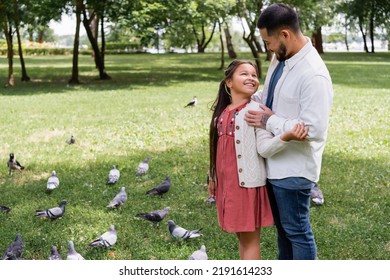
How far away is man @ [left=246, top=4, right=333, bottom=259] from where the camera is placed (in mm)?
3262

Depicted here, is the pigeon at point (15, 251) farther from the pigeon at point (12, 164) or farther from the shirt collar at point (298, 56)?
the pigeon at point (12, 164)

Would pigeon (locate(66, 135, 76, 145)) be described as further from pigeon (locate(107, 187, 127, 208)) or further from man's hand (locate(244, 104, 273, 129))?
man's hand (locate(244, 104, 273, 129))

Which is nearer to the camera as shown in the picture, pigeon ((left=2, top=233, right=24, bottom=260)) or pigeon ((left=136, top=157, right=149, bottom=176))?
pigeon ((left=2, top=233, right=24, bottom=260))

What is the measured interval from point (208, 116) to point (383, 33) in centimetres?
6009

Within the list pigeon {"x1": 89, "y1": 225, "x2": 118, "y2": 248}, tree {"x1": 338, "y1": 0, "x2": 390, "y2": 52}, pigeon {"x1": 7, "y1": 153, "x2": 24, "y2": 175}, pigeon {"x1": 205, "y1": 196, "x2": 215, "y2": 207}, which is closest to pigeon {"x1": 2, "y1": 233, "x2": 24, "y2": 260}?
pigeon {"x1": 89, "y1": 225, "x2": 118, "y2": 248}

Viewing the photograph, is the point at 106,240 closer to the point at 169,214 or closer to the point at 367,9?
the point at 169,214

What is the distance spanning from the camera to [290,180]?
345cm

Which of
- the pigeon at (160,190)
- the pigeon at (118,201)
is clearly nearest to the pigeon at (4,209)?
the pigeon at (118,201)

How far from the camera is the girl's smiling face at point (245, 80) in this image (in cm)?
361

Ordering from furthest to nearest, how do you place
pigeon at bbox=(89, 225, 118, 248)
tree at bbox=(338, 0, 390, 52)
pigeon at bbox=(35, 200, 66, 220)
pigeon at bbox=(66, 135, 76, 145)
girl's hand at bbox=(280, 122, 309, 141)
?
tree at bbox=(338, 0, 390, 52), pigeon at bbox=(66, 135, 76, 145), pigeon at bbox=(35, 200, 66, 220), pigeon at bbox=(89, 225, 118, 248), girl's hand at bbox=(280, 122, 309, 141)

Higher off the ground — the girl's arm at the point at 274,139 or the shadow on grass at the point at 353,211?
the girl's arm at the point at 274,139

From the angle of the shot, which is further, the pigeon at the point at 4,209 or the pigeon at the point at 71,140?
the pigeon at the point at 71,140
